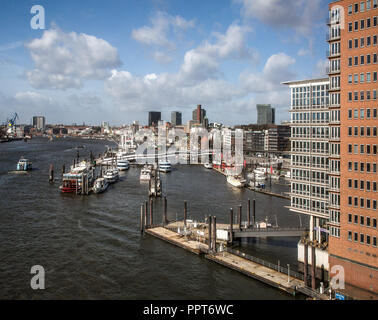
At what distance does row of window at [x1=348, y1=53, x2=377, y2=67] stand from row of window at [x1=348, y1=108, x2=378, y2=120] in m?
3.01

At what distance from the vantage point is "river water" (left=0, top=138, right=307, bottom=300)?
2447 centimetres

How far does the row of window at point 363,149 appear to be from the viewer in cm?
2134

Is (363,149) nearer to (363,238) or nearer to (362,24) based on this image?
(363,238)

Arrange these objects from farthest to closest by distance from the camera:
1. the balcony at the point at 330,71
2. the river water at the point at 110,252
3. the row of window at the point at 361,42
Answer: the river water at the point at 110,252, the balcony at the point at 330,71, the row of window at the point at 361,42

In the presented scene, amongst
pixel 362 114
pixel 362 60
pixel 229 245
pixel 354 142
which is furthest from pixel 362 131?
pixel 229 245

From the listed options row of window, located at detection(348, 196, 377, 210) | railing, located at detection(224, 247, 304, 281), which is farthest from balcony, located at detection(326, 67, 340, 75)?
railing, located at detection(224, 247, 304, 281)

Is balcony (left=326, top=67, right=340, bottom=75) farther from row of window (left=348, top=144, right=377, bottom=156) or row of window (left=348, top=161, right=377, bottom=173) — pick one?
row of window (left=348, top=161, right=377, bottom=173)

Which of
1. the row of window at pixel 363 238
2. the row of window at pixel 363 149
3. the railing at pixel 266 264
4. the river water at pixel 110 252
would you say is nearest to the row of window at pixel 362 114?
the row of window at pixel 363 149

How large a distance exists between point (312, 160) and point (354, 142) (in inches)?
217

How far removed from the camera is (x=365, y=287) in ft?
71.1

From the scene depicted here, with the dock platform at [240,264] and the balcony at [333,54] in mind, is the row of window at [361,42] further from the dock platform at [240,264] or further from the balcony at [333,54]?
the dock platform at [240,264]

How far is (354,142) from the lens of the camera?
22.2 metres

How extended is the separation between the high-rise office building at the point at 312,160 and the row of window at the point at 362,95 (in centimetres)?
336
